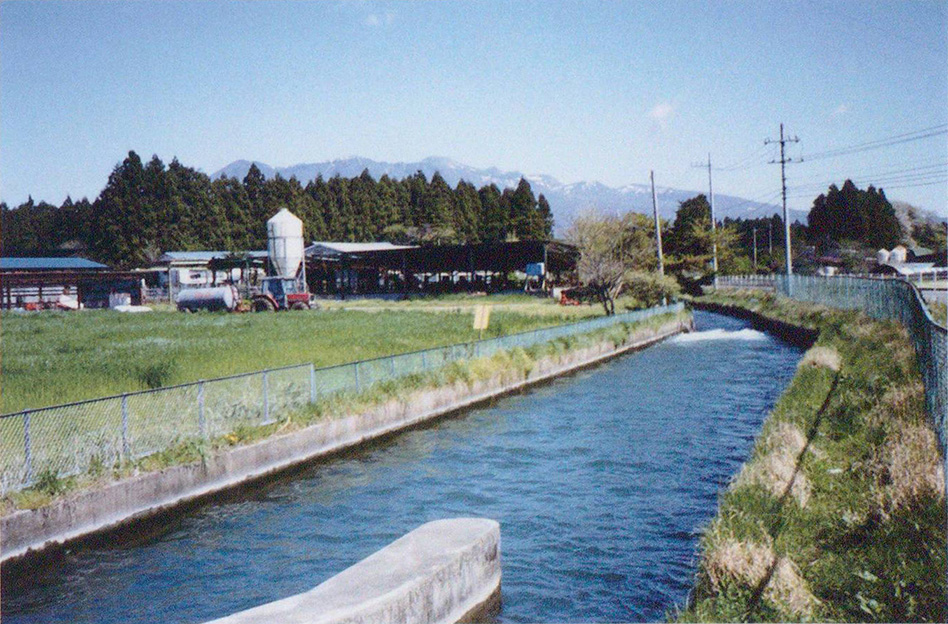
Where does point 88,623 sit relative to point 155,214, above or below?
below

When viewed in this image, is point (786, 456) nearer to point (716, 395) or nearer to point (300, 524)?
point (300, 524)

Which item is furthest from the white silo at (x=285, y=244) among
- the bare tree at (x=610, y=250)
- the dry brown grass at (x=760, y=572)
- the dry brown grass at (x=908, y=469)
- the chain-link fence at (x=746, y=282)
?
the dry brown grass at (x=760, y=572)

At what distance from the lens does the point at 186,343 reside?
24906mm

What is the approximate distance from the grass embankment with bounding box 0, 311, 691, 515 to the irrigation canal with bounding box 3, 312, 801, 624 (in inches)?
36.9

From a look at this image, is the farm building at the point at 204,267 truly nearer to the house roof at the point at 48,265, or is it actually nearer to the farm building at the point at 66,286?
the farm building at the point at 66,286

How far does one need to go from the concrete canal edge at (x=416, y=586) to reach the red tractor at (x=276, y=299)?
3662cm

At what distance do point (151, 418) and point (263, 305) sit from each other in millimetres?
31855

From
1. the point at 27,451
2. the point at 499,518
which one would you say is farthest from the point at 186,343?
the point at 499,518

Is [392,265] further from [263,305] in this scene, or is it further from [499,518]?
[499,518]

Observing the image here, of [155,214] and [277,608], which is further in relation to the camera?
[155,214]

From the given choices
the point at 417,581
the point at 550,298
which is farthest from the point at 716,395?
the point at 550,298

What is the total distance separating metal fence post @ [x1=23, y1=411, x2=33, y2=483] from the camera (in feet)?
36.1

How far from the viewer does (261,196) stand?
8606 cm

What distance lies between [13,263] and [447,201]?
4706 centimetres
